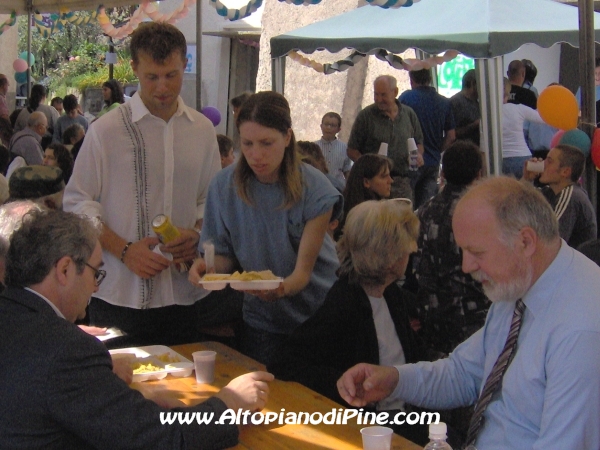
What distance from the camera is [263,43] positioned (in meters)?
14.2

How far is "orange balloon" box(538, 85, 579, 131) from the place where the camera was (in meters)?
5.08

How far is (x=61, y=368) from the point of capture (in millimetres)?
1901

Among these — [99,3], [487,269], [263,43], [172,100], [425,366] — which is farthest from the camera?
[263,43]

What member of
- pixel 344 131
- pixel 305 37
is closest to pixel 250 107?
pixel 305 37

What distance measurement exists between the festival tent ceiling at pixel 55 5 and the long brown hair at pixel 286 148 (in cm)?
725

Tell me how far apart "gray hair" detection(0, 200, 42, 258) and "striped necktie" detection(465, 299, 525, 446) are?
5.44ft

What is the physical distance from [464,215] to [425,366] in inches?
25.7

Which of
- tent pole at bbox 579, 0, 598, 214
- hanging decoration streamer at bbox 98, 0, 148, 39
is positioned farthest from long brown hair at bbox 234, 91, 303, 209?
hanging decoration streamer at bbox 98, 0, 148, 39

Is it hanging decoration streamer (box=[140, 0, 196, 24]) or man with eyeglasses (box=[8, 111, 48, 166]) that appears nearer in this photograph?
hanging decoration streamer (box=[140, 0, 196, 24])

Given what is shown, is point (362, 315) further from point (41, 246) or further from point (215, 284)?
point (41, 246)

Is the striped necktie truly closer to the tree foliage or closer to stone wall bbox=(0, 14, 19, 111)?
stone wall bbox=(0, 14, 19, 111)

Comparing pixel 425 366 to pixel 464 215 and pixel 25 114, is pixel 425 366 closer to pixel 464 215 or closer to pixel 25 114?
pixel 464 215

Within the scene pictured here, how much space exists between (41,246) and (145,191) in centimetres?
114

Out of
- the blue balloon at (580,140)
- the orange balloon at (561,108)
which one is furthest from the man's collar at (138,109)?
the orange balloon at (561,108)
